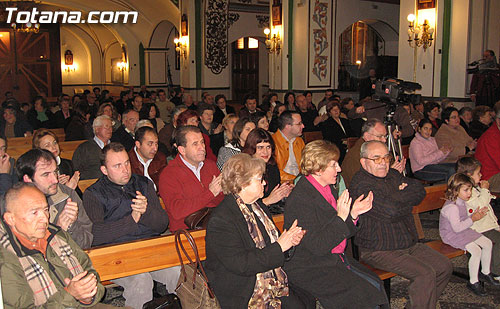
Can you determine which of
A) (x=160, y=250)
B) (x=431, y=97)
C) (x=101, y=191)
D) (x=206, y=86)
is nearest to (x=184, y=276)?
(x=160, y=250)

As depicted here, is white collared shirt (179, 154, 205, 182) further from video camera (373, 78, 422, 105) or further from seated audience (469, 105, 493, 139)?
seated audience (469, 105, 493, 139)

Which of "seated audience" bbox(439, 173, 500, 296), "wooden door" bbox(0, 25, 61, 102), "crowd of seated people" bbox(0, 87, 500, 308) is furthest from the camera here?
"wooden door" bbox(0, 25, 61, 102)

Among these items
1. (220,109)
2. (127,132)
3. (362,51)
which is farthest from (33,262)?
(362,51)

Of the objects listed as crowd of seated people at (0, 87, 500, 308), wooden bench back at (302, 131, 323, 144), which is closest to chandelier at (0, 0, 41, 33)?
wooden bench back at (302, 131, 323, 144)

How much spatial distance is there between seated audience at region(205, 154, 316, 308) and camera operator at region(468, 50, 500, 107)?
24.4 ft

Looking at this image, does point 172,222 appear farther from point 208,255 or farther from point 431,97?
point 431,97

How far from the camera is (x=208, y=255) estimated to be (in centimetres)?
293

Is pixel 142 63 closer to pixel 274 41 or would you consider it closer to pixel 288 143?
pixel 274 41

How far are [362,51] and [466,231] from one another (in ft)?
47.2

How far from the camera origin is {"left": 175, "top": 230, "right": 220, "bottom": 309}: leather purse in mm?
2824

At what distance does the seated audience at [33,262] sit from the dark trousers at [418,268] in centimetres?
192

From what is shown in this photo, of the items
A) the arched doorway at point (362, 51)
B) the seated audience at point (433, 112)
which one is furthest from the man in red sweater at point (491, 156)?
the arched doorway at point (362, 51)

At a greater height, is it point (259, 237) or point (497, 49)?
point (497, 49)

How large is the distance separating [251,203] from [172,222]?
105 cm
